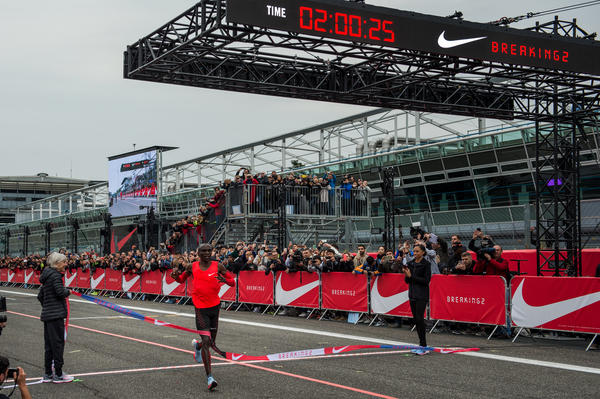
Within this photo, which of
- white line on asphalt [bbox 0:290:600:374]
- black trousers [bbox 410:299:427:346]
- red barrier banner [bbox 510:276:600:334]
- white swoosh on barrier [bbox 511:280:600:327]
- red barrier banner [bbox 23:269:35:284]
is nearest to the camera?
white line on asphalt [bbox 0:290:600:374]

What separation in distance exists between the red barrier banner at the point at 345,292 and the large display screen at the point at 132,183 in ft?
86.3

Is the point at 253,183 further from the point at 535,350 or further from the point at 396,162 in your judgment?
the point at 535,350

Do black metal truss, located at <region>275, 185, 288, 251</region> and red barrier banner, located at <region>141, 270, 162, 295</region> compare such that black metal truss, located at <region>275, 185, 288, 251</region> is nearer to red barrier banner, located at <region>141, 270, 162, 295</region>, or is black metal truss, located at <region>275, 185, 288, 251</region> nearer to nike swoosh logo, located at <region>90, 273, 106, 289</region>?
red barrier banner, located at <region>141, 270, 162, 295</region>

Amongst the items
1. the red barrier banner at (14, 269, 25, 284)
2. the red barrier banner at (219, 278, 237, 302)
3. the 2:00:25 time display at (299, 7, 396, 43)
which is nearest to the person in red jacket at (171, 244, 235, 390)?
the 2:00:25 time display at (299, 7, 396, 43)

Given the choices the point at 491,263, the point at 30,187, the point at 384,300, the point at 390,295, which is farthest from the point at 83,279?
the point at 30,187

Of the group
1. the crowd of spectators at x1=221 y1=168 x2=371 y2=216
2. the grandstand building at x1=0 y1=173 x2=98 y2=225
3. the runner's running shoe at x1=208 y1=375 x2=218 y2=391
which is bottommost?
the runner's running shoe at x1=208 y1=375 x2=218 y2=391

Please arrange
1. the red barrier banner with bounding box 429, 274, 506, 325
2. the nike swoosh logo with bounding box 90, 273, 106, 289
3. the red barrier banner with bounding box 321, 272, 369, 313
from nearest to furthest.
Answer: the red barrier banner with bounding box 429, 274, 506, 325 < the red barrier banner with bounding box 321, 272, 369, 313 < the nike swoosh logo with bounding box 90, 273, 106, 289

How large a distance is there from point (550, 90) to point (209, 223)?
14.7 metres

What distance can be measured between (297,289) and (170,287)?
740 cm

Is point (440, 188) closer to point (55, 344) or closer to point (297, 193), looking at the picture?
point (297, 193)

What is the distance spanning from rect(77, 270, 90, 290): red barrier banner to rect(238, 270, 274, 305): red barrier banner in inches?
549

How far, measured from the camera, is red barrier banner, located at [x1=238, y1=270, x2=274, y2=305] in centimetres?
1964

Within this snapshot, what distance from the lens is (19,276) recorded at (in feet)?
132

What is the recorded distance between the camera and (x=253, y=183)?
26453 millimetres
